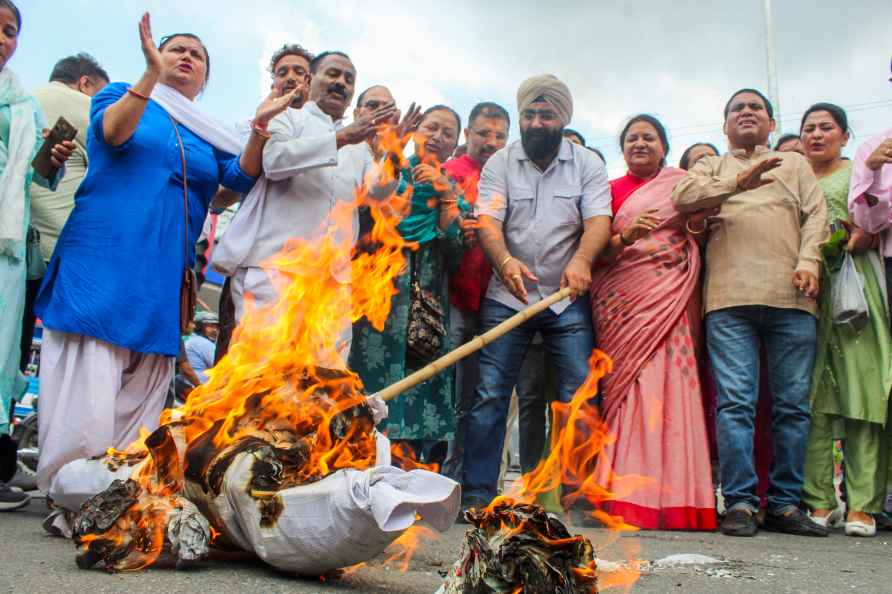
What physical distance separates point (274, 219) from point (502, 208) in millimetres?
1440

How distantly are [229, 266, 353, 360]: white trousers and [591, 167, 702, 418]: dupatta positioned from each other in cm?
162

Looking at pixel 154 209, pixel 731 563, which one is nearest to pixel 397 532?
pixel 731 563

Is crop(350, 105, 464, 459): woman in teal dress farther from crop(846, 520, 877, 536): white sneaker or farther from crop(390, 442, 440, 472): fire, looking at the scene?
crop(846, 520, 877, 536): white sneaker

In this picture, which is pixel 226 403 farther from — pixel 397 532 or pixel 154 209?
pixel 154 209

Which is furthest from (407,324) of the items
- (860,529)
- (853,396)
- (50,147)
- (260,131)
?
(860,529)

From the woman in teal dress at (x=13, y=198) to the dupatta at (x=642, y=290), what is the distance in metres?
2.98

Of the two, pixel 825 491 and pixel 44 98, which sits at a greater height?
pixel 44 98

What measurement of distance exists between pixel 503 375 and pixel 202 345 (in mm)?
4398

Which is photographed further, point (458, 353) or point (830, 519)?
point (830, 519)

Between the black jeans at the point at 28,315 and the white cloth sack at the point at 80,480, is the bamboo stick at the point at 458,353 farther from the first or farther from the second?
the black jeans at the point at 28,315

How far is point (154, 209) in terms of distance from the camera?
12.2 ft

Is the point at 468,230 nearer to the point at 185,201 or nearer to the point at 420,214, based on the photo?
the point at 420,214

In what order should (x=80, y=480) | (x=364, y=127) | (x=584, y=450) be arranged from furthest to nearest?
1. (x=584, y=450)
2. (x=364, y=127)
3. (x=80, y=480)

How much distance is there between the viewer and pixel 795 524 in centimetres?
436
